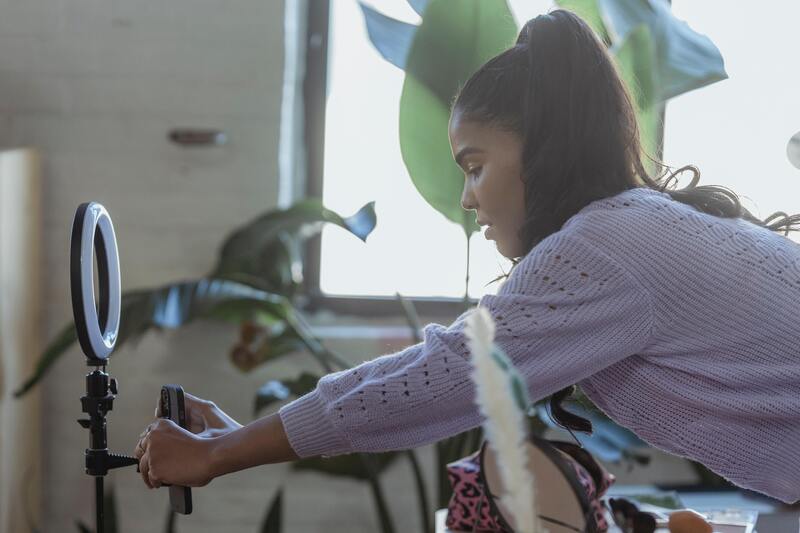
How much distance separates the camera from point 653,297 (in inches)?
31.5

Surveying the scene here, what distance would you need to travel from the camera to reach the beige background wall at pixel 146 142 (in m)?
1.96

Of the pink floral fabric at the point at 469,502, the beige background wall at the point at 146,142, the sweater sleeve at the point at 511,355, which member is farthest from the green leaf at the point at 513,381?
the beige background wall at the point at 146,142

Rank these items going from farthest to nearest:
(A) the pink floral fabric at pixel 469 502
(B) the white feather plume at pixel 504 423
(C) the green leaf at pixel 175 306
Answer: (C) the green leaf at pixel 175 306 → (A) the pink floral fabric at pixel 469 502 → (B) the white feather plume at pixel 504 423

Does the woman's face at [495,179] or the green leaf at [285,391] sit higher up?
the woman's face at [495,179]

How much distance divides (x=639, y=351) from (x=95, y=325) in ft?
1.48

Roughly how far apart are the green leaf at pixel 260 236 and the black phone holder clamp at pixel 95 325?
859 millimetres

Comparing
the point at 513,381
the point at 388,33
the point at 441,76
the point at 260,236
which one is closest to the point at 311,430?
the point at 513,381

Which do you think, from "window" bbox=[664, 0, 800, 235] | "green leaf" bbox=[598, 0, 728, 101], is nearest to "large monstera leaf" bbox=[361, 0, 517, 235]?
"green leaf" bbox=[598, 0, 728, 101]

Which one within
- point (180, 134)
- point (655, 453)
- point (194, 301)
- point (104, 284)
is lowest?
point (655, 453)

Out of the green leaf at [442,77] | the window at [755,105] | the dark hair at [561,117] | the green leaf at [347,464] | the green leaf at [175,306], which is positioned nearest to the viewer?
the dark hair at [561,117]

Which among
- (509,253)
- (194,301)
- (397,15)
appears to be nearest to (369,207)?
(194,301)

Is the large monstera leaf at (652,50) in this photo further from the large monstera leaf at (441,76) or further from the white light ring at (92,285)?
the white light ring at (92,285)

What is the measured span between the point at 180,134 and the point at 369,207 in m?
0.63

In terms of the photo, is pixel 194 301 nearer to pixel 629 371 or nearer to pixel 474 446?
pixel 474 446
